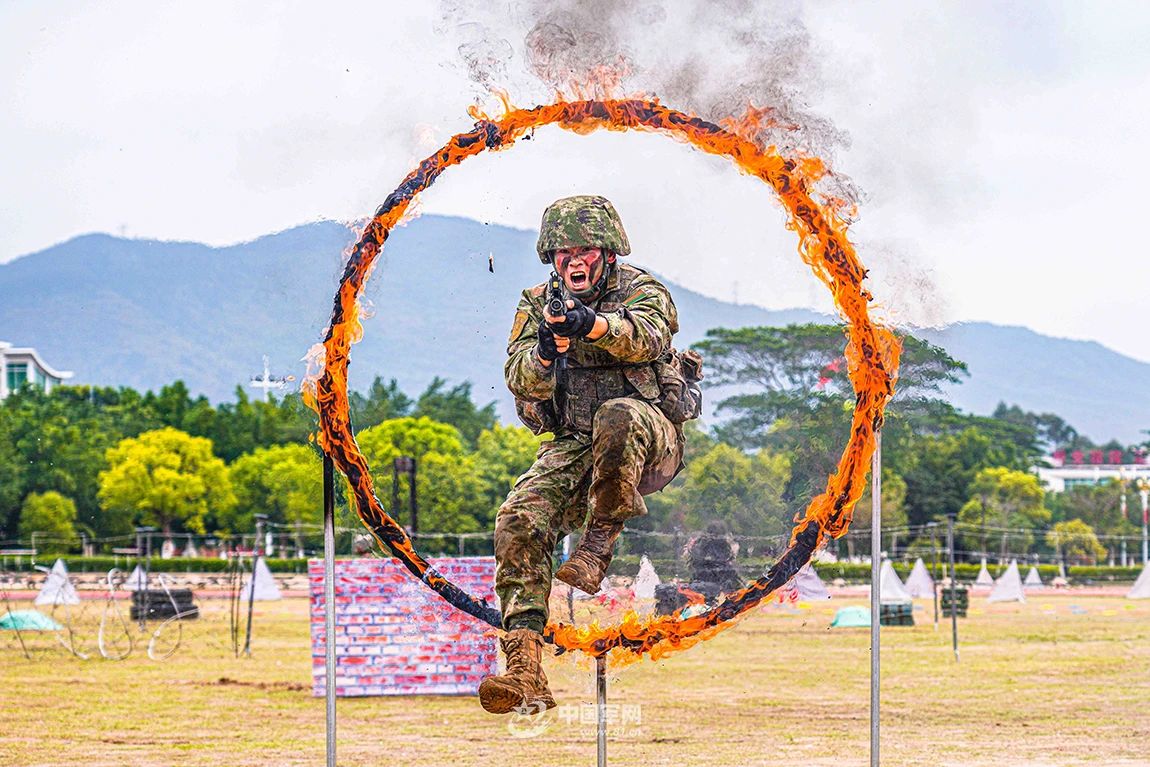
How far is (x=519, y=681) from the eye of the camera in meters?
8.64

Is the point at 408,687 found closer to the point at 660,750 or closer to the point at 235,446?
the point at 660,750

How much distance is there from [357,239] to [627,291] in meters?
1.66

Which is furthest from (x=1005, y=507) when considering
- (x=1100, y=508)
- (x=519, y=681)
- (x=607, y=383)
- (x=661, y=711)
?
(x=519, y=681)

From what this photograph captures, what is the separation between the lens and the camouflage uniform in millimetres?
9219

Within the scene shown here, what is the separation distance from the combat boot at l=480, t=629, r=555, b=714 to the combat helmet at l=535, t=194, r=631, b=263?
2.16m

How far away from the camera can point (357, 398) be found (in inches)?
408

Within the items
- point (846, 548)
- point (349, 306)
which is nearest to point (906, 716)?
point (846, 548)

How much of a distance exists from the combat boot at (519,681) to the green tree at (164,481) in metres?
64.6

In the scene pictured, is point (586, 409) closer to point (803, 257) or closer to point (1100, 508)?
point (803, 257)

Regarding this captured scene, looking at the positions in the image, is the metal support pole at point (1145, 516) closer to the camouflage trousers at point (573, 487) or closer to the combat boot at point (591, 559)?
the camouflage trousers at point (573, 487)

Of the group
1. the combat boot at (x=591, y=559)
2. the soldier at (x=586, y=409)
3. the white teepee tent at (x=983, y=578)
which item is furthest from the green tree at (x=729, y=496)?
the white teepee tent at (x=983, y=578)

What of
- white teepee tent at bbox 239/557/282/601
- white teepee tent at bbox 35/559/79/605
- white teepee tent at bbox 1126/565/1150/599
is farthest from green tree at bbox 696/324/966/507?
white teepee tent at bbox 1126/565/1150/599

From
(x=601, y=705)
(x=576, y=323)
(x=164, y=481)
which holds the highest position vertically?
(x=164, y=481)

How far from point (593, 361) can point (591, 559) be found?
1121mm
